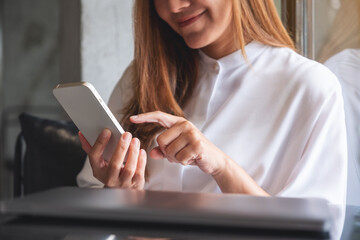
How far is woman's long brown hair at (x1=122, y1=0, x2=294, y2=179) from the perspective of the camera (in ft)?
4.15

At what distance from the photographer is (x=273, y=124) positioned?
46.9 inches

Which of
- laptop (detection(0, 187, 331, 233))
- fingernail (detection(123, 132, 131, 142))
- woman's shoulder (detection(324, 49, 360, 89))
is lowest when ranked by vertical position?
fingernail (detection(123, 132, 131, 142))

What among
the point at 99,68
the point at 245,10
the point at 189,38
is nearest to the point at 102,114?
the point at 189,38

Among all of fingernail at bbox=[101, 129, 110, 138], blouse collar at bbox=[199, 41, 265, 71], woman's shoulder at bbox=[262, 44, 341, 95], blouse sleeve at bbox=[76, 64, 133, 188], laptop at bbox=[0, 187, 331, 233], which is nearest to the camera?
laptop at bbox=[0, 187, 331, 233]

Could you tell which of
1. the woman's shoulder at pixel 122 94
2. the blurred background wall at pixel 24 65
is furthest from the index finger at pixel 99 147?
the blurred background wall at pixel 24 65

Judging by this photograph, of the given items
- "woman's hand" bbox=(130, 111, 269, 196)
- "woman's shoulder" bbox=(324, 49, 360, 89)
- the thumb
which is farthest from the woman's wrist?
"woman's shoulder" bbox=(324, 49, 360, 89)

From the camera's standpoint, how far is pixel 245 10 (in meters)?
1.23

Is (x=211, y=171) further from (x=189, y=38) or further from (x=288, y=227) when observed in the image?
(x=288, y=227)

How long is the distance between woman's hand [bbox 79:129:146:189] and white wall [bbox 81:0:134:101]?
105 centimetres

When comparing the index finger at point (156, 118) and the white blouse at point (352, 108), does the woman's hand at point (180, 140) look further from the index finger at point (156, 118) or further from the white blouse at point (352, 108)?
the white blouse at point (352, 108)

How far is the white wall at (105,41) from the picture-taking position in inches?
83.3

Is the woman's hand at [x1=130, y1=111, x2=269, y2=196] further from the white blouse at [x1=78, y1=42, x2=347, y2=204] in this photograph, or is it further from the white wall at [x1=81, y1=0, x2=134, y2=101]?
the white wall at [x1=81, y1=0, x2=134, y2=101]

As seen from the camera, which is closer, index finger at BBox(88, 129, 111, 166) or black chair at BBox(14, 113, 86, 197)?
index finger at BBox(88, 129, 111, 166)

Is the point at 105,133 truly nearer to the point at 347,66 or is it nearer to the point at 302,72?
the point at 302,72
